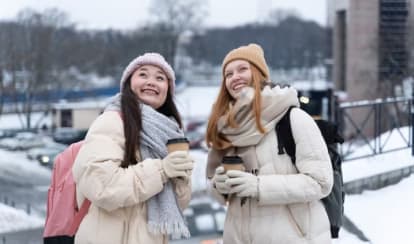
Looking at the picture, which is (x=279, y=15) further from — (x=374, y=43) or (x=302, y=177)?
Answer: (x=302, y=177)

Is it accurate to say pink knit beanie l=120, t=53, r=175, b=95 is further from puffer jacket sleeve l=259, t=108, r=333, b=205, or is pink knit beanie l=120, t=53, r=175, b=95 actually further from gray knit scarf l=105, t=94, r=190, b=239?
puffer jacket sleeve l=259, t=108, r=333, b=205

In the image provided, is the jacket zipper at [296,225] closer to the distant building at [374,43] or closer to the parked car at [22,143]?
the parked car at [22,143]

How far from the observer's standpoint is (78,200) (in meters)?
2.98

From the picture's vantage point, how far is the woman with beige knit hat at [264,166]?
2.91 meters

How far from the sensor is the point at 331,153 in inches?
133

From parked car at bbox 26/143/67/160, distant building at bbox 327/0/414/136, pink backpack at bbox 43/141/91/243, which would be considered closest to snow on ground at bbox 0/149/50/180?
parked car at bbox 26/143/67/160

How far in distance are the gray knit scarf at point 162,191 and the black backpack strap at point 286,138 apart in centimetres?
49

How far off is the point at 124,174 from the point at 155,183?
15 cm

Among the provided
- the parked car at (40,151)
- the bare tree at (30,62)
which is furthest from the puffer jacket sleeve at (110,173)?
the bare tree at (30,62)

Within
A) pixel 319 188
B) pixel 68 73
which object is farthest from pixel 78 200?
pixel 68 73

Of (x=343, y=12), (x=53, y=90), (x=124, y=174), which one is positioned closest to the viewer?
(x=124, y=174)

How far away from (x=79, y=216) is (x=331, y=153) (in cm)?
139

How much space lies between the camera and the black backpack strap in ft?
9.70

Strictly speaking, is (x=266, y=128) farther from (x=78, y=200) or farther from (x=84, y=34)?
(x=84, y=34)
